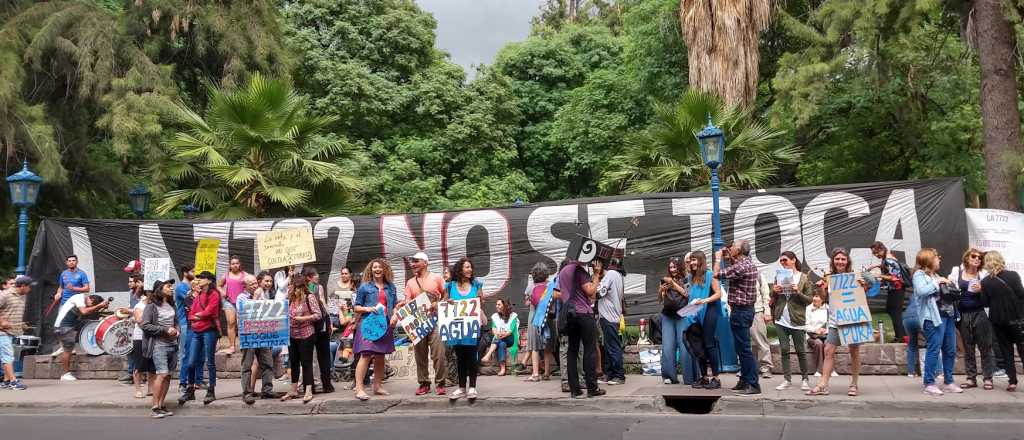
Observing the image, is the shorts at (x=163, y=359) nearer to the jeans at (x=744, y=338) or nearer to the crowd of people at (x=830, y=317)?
the crowd of people at (x=830, y=317)

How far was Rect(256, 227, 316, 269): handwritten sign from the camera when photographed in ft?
44.0

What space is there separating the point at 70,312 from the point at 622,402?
353 inches

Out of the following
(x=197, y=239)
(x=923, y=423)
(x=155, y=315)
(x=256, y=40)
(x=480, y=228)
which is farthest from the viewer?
(x=256, y=40)

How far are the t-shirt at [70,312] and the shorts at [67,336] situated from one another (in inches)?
2.5

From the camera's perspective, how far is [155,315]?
10266 mm

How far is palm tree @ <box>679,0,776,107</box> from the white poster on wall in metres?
6.13

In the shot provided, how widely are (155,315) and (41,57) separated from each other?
12002 mm

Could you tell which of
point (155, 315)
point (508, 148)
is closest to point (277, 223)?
point (155, 315)

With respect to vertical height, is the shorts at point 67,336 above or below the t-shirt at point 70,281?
below

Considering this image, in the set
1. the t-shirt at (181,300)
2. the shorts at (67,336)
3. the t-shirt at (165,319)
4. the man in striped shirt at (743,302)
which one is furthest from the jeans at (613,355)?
the shorts at (67,336)

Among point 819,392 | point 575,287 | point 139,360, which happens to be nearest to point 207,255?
point 139,360

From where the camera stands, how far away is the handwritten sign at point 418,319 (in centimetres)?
1017

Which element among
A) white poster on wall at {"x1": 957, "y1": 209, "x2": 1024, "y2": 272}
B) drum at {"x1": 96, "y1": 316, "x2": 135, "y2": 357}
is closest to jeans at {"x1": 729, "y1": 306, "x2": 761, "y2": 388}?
white poster on wall at {"x1": 957, "y1": 209, "x2": 1024, "y2": 272}

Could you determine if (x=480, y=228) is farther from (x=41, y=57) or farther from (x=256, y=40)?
(x=41, y=57)
